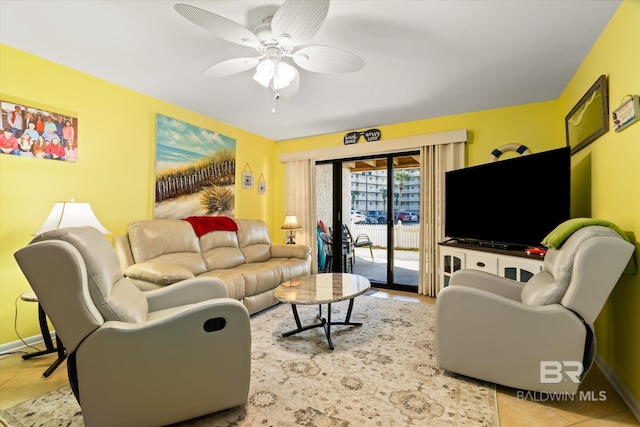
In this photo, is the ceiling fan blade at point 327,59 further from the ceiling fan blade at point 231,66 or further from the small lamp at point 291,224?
the small lamp at point 291,224

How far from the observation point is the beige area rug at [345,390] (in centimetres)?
150

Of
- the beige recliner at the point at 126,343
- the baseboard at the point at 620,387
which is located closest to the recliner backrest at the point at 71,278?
the beige recliner at the point at 126,343

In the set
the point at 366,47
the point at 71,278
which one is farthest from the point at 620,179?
the point at 71,278

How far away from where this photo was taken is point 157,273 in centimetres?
232

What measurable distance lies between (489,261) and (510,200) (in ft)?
1.97

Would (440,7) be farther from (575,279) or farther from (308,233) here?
(308,233)

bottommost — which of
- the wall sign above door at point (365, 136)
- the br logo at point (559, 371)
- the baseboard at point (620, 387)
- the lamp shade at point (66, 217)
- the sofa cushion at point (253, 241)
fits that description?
the baseboard at point (620, 387)

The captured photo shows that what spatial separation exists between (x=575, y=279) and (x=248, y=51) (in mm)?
2659

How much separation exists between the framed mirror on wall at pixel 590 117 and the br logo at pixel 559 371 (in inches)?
60.8

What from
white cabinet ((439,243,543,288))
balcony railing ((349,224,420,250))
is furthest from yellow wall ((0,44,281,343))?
white cabinet ((439,243,543,288))

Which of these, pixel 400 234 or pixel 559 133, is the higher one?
pixel 559 133

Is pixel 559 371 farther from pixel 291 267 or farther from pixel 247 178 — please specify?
pixel 247 178

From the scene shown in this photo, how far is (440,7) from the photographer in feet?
5.90

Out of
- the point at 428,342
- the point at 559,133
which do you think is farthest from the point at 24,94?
the point at 559,133
